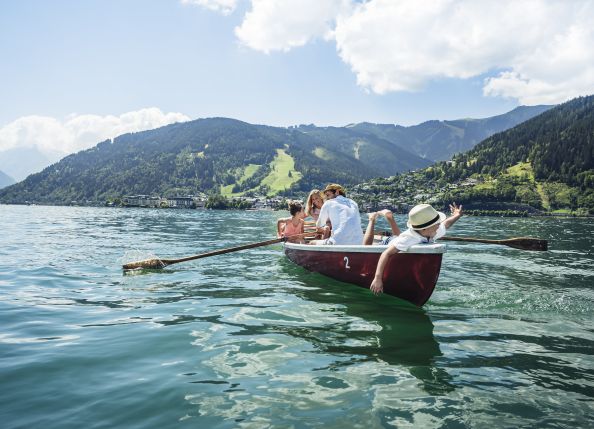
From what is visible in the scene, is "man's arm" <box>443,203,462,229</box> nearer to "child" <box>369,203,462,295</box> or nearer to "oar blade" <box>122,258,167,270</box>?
"child" <box>369,203,462,295</box>

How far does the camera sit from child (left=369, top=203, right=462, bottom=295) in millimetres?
7828

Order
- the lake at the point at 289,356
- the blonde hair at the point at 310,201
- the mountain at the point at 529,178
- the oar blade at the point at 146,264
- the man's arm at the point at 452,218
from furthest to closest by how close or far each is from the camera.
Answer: the mountain at the point at 529,178, the blonde hair at the point at 310,201, the oar blade at the point at 146,264, the man's arm at the point at 452,218, the lake at the point at 289,356

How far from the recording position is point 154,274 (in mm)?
13977

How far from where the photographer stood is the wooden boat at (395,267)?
335 inches

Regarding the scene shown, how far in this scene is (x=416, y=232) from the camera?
27.2 ft

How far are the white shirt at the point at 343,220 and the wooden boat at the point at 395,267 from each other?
556 millimetres

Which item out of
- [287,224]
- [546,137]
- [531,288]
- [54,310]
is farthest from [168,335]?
[546,137]

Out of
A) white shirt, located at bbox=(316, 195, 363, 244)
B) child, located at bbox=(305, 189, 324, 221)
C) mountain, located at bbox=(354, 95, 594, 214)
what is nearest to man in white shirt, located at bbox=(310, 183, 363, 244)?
white shirt, located at bbox=(316, 195, 363, 244)

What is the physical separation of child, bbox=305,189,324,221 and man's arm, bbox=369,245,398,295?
6686 millimetres

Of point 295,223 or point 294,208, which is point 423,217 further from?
point 295,223

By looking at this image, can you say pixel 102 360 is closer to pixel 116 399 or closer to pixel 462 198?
pixel 116 399

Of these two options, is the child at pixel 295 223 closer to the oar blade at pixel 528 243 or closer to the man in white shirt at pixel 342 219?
the man in white shirt at pixel 342 219

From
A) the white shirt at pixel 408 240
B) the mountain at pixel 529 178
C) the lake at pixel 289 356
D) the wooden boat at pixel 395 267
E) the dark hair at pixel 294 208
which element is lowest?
the lake at pixel 289 356

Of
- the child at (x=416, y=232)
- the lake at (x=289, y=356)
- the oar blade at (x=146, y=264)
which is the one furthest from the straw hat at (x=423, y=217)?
the oar blade at (x=146, y=264)
